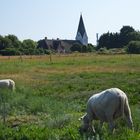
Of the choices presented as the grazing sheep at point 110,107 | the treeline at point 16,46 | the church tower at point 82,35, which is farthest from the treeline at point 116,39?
the grazing sheep at point 110,107

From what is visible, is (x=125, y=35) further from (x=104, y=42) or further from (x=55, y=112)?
(x=55, y=112)

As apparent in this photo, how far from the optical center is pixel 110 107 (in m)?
12.8

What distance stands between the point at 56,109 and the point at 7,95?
12.7ft

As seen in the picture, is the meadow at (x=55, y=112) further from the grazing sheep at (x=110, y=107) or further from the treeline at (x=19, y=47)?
the treeline at (x=19, y=47)

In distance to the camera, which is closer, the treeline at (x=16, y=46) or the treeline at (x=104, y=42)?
the treeline at (x=16, y=46)

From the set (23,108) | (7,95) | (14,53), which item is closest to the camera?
(23,108)

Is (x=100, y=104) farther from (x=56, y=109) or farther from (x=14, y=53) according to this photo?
(x=14, y=53)

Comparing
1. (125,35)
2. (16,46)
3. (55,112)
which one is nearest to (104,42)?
(125,35)

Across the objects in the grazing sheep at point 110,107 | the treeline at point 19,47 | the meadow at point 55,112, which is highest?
the grazing sheep at point 110,107

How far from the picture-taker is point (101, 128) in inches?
521

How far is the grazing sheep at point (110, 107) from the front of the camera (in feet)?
41.4

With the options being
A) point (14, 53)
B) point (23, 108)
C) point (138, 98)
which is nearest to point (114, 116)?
point (23, 108)

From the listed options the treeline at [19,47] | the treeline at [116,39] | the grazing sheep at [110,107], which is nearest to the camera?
the grazing sheep at [110,107]

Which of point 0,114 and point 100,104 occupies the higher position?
point 100,104
